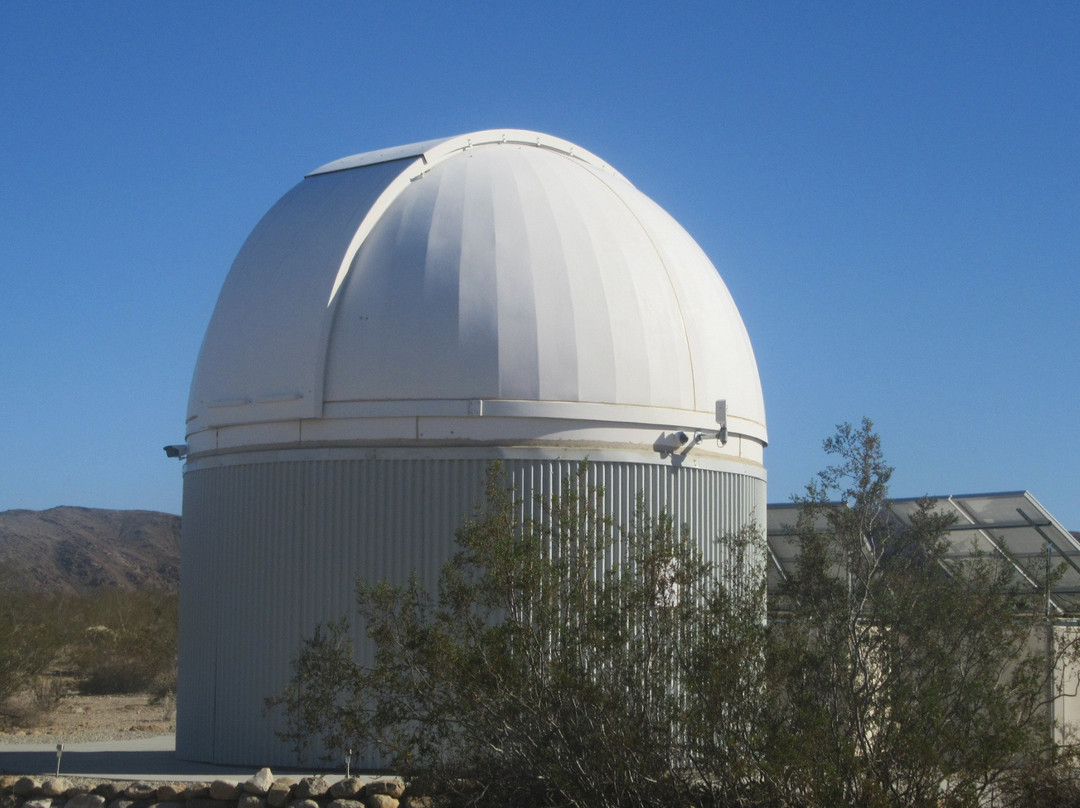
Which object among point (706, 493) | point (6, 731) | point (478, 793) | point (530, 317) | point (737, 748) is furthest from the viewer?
point (6, 731)

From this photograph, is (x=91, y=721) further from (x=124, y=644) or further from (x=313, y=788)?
(x=313, y=788)

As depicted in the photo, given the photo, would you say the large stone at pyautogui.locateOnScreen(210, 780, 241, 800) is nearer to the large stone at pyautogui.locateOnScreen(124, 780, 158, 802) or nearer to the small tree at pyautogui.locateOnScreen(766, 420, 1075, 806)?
the large stone at pyautogui.locateOnScreen(124, 780, 158, 802)

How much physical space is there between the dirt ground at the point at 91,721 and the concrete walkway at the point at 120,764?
1.27 m

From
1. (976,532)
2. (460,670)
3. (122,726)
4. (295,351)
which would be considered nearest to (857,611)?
(460,670)

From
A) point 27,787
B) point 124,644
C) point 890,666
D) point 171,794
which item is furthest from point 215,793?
point 124,644

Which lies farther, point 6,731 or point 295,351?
point 6,731

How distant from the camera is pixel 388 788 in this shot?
10375mm

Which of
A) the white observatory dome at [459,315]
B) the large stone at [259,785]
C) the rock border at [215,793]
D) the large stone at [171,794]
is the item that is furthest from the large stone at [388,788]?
the white observatory dome at [459,315]

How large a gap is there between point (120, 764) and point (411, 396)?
201 inches

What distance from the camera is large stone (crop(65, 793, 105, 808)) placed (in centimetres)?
1121

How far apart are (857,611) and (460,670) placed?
2.97 m

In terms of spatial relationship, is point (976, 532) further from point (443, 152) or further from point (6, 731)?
point (6, 731)

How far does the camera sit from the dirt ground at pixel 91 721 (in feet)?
55.9

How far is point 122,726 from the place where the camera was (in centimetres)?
1847
